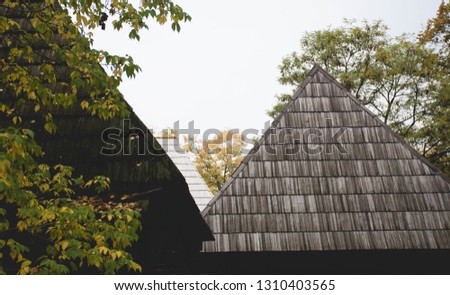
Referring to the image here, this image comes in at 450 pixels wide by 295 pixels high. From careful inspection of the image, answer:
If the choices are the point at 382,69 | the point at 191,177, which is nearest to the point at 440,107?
the point at 382,69

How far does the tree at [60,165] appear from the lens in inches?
88.7

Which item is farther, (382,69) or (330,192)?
(382,69)

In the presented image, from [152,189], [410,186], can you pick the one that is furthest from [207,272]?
[410,186]

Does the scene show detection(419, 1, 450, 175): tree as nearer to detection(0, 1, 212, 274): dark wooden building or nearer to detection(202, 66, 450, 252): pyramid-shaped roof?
detection(202, 66, 450, 252): pyramid-shaped roof

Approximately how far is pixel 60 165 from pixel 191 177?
928 centimetres

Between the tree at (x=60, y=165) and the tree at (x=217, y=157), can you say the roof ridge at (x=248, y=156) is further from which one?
the tree at (x=217, y=157)

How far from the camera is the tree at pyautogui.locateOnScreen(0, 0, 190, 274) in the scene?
7.39 ft

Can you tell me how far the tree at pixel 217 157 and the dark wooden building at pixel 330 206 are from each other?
22023 mm

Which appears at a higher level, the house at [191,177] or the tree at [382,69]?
the tree at [382,69]

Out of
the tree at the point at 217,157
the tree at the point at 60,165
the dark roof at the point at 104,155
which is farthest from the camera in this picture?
the tree at the point at 217,157

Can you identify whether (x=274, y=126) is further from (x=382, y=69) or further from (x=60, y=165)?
(x=382, y=69)

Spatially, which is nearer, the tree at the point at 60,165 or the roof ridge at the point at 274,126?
the tree at the point at 60,165

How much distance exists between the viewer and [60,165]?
279 cm

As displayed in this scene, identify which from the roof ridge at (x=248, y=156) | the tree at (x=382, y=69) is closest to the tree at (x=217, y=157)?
the tree at (x=382, y=69)
